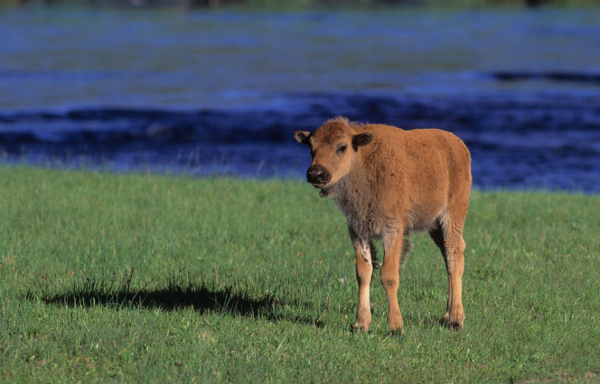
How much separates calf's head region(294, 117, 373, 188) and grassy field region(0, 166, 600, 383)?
1.55m

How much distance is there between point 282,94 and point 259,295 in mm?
26770

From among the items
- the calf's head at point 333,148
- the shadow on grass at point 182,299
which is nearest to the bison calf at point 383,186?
the calf's head at point 333,148

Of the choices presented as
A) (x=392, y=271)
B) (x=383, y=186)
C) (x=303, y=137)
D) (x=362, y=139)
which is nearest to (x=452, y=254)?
(x=392, y=271)

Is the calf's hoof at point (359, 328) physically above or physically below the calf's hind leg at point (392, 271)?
below

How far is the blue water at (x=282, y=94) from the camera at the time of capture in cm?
2280

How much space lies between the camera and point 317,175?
675 centimetres

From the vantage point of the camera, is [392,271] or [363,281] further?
[363,281]

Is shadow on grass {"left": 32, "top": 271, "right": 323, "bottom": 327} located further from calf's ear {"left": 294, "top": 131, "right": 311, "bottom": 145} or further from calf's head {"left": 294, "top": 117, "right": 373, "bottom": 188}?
calf's ear {"left": 294, "top": 131, "right": 311, "bottom": 145}

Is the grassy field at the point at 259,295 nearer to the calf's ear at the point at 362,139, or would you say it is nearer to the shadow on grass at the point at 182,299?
the shadow on grass at the point at 182,299

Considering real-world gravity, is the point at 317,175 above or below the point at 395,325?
above

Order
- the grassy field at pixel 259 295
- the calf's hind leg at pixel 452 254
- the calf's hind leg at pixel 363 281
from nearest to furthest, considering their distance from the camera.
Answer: the grassy field at pixel 259 295
the calf's hind leg at pixel 363 281
the calf's hind leg at pixel 452 254

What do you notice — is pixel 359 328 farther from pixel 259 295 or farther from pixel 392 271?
pixel 259 295

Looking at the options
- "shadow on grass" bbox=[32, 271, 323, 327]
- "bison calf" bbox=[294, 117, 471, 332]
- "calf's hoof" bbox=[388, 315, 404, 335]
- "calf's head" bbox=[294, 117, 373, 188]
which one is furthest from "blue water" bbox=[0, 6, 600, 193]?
"calf's hoof" bbox=[388, 315, 404, 335]

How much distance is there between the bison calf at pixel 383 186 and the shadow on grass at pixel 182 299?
95 centimetres
